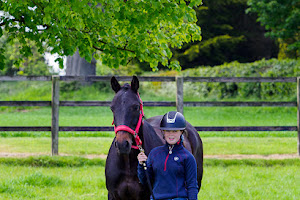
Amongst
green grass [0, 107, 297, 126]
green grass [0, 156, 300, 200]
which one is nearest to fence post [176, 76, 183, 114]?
green grass [0, 156, 300, 200]

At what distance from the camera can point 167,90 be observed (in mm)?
23531

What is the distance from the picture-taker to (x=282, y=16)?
2288cm

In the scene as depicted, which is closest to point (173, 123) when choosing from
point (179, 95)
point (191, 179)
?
point (191, 179)

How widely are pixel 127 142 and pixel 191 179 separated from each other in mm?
630

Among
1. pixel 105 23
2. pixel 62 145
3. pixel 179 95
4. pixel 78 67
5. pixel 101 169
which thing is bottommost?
pixel 101 169

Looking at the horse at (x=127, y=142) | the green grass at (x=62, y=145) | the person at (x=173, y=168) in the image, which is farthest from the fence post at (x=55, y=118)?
the person at (x=173, y=168)

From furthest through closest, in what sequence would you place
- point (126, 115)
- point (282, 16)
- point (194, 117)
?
point (282, 16), point (194, 117), point (126, 115)

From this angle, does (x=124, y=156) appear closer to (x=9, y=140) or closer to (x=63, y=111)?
(x=9, y=140)

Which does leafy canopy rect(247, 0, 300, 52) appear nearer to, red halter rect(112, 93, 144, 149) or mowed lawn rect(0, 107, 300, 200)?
mowed lawn rect(0, 107, 300, 200)

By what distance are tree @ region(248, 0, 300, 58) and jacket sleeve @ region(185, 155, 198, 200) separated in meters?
20.0

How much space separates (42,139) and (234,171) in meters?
6.50

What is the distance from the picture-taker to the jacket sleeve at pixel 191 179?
11.4 feet

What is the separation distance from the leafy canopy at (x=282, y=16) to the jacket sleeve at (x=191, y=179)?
20.0 meters

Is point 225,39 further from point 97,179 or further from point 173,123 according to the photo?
point 173,123
